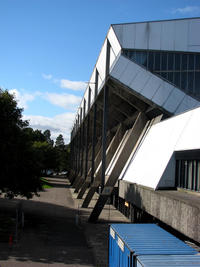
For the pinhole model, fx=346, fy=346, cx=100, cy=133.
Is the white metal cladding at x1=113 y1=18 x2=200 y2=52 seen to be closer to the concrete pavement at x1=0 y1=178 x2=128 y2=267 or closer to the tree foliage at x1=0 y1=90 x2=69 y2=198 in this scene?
the tree foliage at x1=0 y1=90 x2=69 y2=198

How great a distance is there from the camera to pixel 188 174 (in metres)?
16.3

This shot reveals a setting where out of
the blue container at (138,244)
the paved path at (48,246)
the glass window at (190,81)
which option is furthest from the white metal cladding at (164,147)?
the glass window at (190,81)

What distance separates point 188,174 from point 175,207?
3941 millimetres

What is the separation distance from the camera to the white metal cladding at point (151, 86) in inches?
992

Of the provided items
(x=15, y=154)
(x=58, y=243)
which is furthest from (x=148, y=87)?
(x=58, y=243)

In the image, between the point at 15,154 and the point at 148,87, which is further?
the point at 148,87

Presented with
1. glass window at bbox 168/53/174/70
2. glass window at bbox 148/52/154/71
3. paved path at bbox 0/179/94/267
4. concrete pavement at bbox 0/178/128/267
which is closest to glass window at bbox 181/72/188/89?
glass window at bbox 168/53/174/70

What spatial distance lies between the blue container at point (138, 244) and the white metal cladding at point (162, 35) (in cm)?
1930

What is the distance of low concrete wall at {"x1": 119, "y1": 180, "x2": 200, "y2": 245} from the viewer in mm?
10789

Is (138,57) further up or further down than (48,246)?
further up

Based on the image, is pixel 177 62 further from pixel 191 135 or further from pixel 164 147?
pixel 191 135

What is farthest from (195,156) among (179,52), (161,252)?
(179,52)

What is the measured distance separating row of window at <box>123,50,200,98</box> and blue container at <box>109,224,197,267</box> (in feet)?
60.5

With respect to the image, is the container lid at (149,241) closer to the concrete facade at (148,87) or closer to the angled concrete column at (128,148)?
the concrete facade at (148,87)
